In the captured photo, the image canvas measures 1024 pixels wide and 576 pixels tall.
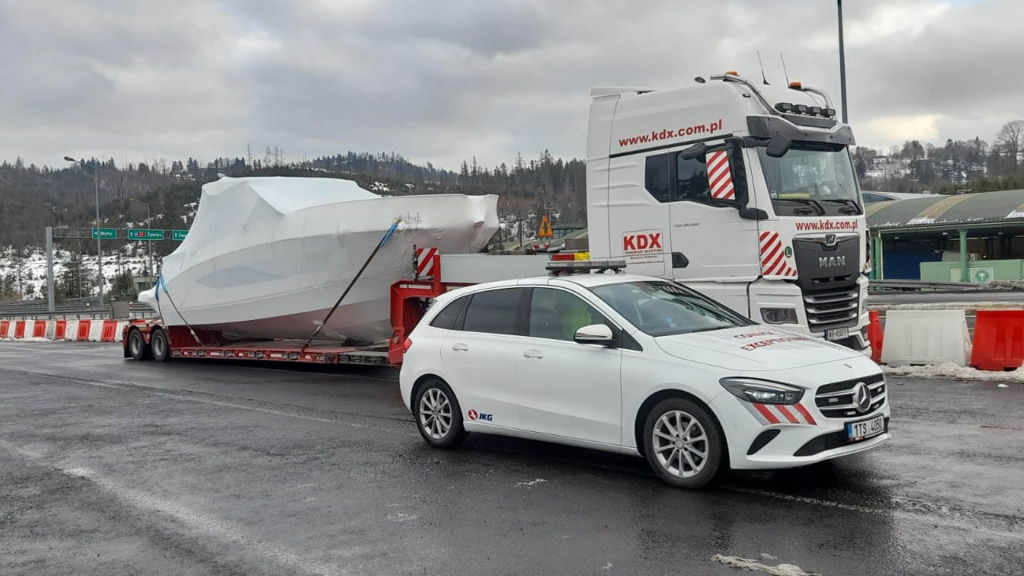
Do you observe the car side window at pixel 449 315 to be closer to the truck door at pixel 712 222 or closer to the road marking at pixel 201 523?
the road marking at pixel 201 523

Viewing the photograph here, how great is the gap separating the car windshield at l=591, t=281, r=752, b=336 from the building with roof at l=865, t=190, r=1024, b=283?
33.2 meters

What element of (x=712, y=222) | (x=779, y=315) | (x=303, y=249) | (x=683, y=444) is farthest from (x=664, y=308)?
(x=303, y=249)

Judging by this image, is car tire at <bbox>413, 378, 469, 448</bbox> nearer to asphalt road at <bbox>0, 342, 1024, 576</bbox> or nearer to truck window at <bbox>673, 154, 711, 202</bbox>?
asphalt road at <bbox>0, 342, 1024, 576</bbox>

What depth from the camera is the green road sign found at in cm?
5509

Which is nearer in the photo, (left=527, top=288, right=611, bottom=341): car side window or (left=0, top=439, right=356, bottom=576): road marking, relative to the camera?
(left=0, top=439, right=356, bottom=576): road marking

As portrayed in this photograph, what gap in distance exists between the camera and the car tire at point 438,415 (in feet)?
25.5

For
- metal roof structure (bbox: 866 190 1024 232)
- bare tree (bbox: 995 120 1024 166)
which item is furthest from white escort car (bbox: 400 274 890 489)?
bare tree (bbox: 995 120 1024 166)

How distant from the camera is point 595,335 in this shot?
6.50 metres

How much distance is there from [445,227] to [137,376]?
7.16 meters

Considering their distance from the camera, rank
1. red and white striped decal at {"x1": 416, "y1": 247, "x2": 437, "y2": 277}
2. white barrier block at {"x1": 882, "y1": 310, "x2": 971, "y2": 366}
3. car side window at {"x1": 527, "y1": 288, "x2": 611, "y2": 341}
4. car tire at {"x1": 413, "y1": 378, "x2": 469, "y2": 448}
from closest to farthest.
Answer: car side window at {"x1": 527, "y1": 288, "x2": 611, "y2": 341}, car tire at {"x1": 413, "y1": 378, "x2": 469, "y2": 448}, white barrier block at {"x1": 882, "y1": 310, "x2": 971, "y2": 366}, red and white striped decal at {"x1": 416, "y1": 247, "x2": 437, "y2": 277}

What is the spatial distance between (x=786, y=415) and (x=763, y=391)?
0.21m

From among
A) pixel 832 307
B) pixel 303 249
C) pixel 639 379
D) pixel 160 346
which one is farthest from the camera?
pixel 160 346

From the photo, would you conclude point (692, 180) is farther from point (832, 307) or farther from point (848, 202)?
point (832, 307)

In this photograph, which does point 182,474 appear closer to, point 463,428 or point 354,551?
point 463,428
